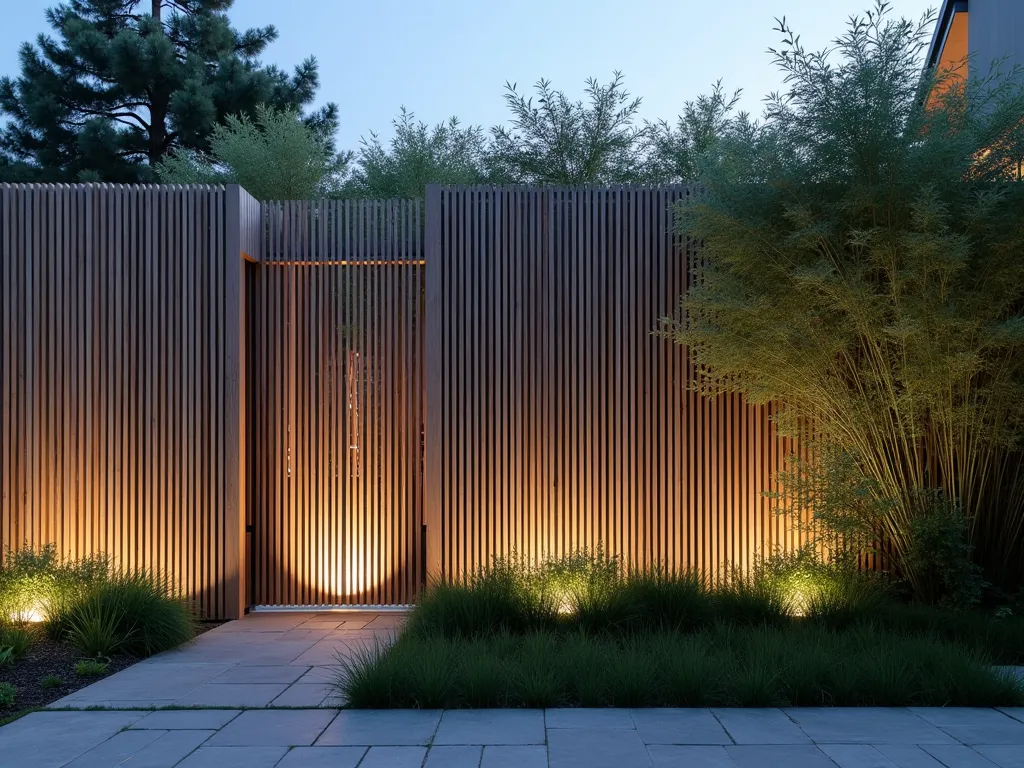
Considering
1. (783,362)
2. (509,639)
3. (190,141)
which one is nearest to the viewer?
(509,639)

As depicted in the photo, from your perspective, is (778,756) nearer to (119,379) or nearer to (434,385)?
(434,385)

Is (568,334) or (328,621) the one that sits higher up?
(568,334)

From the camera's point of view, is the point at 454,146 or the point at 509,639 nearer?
the point at 509,639

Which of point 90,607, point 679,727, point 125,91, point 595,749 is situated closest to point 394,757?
point 595,749

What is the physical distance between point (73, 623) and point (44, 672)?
0.50 metres

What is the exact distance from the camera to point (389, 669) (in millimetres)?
4387

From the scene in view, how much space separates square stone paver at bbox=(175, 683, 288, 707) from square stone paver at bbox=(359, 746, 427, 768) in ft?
3.04

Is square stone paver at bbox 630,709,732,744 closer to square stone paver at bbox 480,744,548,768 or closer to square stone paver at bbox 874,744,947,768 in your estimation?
square stone paver at bbox 480,744,548,768

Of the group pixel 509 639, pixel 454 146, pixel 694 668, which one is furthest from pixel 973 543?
pixel 454 146

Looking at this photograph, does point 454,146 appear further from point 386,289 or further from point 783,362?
point 783,362

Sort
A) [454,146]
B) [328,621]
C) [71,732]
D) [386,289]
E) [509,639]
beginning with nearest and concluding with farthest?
1. [71,732]
2. [509,639]
3. [328,621]
4. [386,289]
5. [454,146]

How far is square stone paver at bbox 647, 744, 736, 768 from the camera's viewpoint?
3545 mm

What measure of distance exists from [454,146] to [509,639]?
32.4 ft

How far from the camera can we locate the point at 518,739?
3.85 meters
